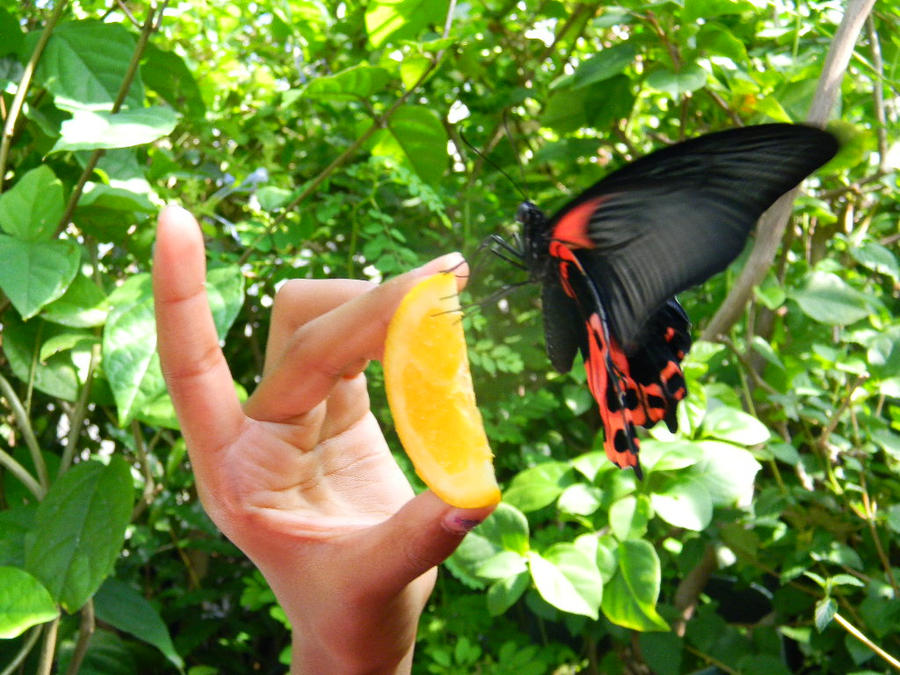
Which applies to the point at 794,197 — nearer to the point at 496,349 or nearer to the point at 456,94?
the point at 496,349

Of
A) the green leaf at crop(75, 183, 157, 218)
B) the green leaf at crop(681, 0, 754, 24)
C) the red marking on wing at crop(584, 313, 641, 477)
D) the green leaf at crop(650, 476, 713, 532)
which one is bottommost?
the green leaf at crop(650, 476, 713, 532)

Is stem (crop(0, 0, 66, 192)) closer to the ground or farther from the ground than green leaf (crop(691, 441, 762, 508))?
farther from the ground

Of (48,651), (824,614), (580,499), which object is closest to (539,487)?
(580,499)

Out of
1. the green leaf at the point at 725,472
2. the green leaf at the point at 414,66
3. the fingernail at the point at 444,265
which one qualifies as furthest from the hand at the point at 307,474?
the green leaf at the point at 414,66

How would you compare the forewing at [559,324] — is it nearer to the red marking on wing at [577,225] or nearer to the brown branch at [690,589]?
the red marking on wing at [577,225]

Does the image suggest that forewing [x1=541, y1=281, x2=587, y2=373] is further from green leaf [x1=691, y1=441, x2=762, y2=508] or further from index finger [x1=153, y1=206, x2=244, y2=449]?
green leaf [x1=691, y1=441, x2=762, y2=508]

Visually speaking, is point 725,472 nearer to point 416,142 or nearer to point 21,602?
point 416,142

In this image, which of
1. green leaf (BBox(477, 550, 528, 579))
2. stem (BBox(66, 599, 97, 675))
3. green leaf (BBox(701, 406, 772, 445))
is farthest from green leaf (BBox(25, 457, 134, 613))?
green leaf (BBox(701, 406, 772, 445))
